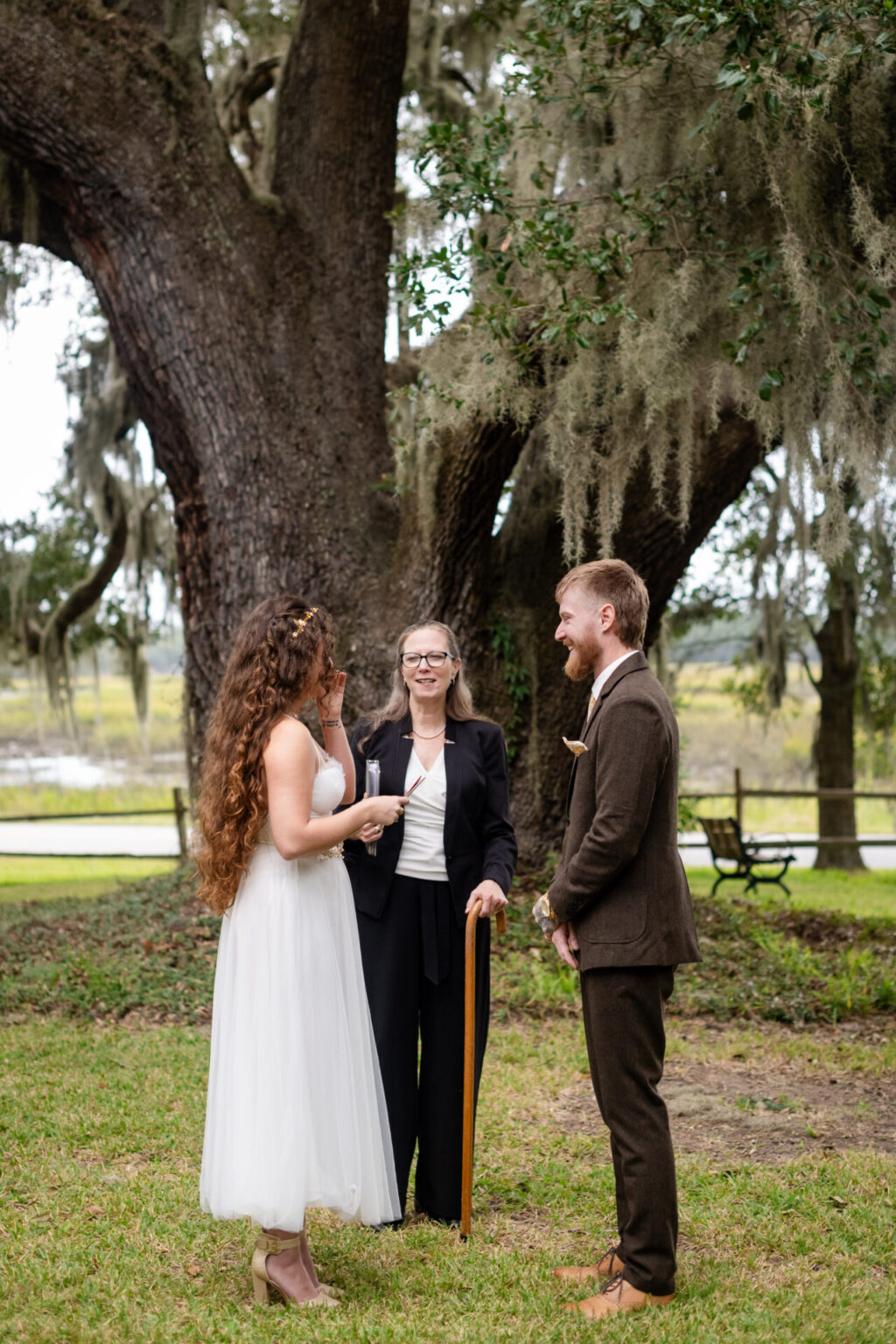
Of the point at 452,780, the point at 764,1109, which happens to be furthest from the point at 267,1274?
the point at 764,1109

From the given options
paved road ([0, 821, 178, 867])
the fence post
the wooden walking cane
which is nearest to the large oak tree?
the wooden walking cane

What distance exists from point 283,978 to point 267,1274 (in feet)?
2.40

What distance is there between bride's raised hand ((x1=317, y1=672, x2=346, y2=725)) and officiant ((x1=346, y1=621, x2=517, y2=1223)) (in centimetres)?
38

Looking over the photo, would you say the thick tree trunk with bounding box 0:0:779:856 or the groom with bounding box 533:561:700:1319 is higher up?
the thick tree trunk with bounding box 0:0:779:856

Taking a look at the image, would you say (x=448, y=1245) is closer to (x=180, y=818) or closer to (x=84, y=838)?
(x=180, y=818)

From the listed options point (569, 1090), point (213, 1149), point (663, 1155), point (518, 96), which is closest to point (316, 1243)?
point (213, 1149)

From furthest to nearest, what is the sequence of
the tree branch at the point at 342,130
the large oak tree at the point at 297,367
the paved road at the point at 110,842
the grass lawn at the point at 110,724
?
the grass lawn at the point at 110,724 < the paved road at the point at 110,842 < the tree branch at the point at 342,130 < the large oak tree at the point at 297,367

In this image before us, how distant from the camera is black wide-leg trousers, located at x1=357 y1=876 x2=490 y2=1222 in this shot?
3.50m

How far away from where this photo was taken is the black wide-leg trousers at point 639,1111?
281cm

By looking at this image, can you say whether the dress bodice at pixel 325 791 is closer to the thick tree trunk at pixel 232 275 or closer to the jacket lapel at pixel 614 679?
the jacket lapel at pixel 614 679

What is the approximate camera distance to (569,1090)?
4.84 m

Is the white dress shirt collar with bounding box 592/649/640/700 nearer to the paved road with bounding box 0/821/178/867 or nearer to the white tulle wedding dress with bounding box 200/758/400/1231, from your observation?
the white tulle wedding dress with bounding box 200/758/400/1231

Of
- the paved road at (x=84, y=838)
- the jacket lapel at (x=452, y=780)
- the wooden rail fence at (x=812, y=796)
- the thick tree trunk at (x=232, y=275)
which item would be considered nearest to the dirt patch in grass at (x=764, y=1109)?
the jacket lapel at (x=452, y=780)

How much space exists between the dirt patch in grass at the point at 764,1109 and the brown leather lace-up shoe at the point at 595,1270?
1.08m
